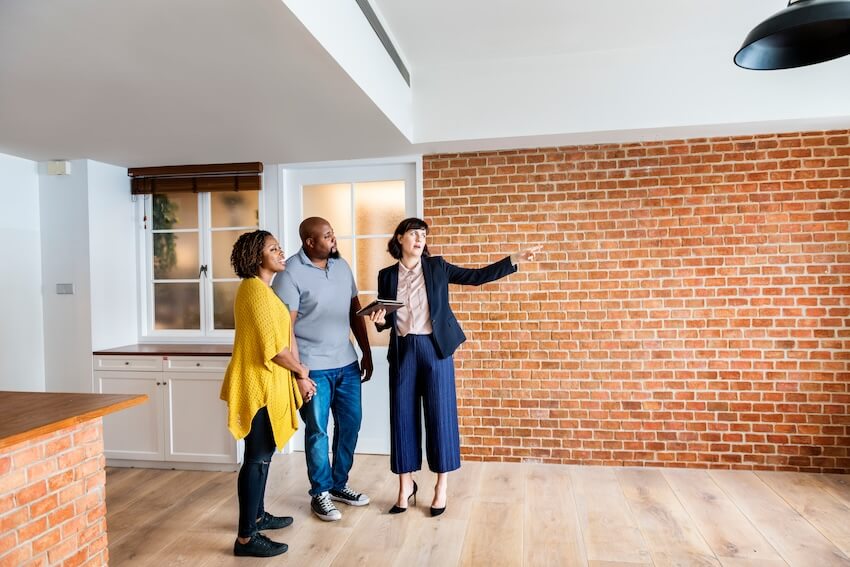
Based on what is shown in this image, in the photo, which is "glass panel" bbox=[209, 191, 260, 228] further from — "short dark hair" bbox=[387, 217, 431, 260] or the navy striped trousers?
the navy striped trousers

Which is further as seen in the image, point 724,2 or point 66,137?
point 66,137

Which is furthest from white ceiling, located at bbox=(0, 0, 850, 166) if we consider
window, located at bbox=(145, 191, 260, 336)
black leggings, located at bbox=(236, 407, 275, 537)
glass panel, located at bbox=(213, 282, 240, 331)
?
black leggings, located at bbox=(236, 407, 275, 537)

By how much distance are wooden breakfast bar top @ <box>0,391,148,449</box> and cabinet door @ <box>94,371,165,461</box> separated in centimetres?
161

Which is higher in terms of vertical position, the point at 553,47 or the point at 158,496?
the point at 553,47

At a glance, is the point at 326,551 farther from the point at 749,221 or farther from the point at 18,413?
the point at 749,221

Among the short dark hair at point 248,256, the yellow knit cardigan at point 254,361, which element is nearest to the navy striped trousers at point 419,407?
the yellow knit cardigan at point 254,361

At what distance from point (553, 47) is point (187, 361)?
10.6ft

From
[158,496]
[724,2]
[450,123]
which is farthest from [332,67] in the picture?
[158,496]

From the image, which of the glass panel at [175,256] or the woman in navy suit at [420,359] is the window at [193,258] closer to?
the glass panel at [175,256]

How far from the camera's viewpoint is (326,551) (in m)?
2.75

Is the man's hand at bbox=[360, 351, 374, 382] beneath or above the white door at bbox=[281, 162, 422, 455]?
beneath

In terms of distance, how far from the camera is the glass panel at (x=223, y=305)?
15.0 ft

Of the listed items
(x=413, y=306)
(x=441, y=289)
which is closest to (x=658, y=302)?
(x=441, y=289)

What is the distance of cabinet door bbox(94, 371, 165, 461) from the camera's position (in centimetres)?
407
